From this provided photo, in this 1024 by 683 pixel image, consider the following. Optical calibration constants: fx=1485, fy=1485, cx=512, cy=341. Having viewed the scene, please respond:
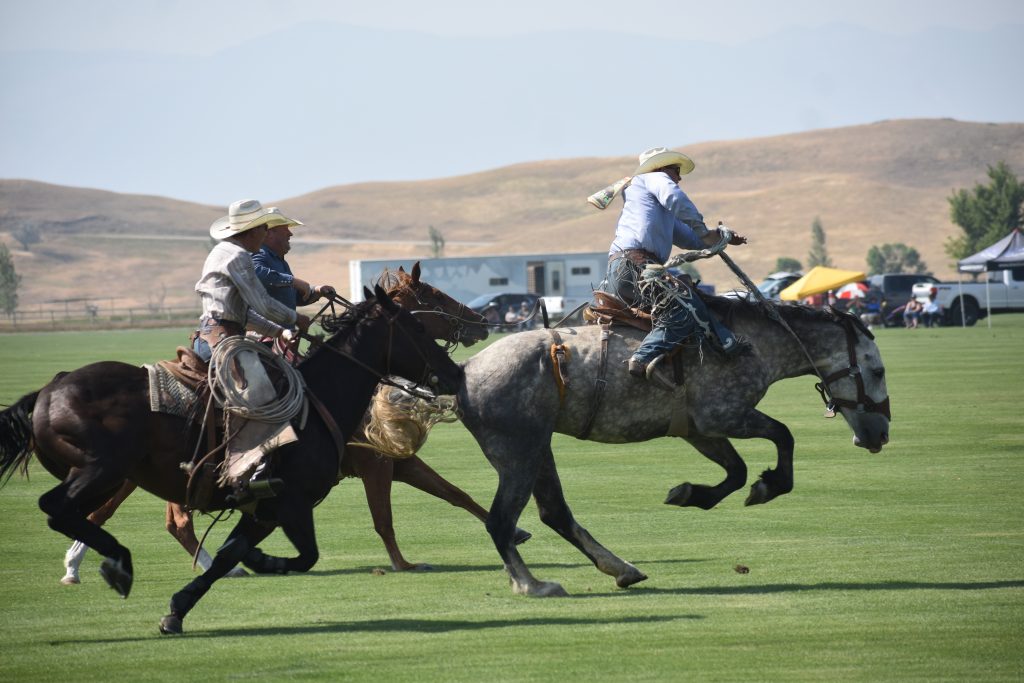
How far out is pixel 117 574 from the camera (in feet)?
30.7

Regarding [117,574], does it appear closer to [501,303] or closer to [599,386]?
[599,386]

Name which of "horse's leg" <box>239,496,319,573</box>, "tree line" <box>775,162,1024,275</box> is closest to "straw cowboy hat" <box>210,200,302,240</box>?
"horse's leg" <box>239,496,319,573</box>

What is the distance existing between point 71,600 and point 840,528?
21.5 ft

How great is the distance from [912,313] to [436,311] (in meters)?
49.7

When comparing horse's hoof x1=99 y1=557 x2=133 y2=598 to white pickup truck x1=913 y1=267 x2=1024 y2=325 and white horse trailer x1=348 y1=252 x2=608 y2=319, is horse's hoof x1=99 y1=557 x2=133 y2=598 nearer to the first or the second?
white pickup truck x1=913 y1=267 x2=1024 y2=325

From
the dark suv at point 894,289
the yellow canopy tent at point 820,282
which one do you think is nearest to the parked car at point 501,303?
the yellow canopy tent at point 820,282

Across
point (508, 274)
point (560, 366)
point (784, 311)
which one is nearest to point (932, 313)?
point (508, 274)

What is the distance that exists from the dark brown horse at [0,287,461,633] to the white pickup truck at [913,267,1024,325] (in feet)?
173

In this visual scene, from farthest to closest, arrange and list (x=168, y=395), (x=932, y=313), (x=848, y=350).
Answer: (x=932, y=313) → (x=848, y=350) → (x=168, y=395)

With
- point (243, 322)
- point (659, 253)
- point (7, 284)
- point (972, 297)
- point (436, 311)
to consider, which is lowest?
point (972, 297)

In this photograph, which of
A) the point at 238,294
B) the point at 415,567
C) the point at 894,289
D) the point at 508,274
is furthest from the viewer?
the point at 508,274

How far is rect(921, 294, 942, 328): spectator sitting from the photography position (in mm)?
59938

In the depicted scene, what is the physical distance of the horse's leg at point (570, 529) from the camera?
424 inches

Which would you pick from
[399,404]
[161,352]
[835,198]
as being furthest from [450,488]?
[835,198]
